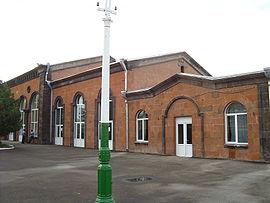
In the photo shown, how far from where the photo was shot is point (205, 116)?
1620cm

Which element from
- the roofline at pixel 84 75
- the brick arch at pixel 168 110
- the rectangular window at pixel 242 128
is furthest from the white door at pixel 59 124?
the rectangular window at pixel 242 128

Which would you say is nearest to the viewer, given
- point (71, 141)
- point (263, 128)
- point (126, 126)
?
point (263, 128)

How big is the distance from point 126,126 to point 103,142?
1468 cm

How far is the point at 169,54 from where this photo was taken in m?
23.8

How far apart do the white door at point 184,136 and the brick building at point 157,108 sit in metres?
0.06

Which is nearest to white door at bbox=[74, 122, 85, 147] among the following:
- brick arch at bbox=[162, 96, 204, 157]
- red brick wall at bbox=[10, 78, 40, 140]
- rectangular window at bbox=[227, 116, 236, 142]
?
red brick wall at bbox=[10, 78, 40, 140]

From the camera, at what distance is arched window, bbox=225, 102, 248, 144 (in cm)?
1469

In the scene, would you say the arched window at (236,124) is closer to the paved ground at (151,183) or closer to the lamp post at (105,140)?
the paved ground at (151,183)

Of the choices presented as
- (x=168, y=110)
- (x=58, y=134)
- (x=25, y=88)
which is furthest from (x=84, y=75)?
(x=25, y=88)

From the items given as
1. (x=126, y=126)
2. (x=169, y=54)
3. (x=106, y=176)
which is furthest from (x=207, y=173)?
(x=169, y=54)

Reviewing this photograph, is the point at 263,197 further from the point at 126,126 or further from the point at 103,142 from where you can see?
the point at 126,126

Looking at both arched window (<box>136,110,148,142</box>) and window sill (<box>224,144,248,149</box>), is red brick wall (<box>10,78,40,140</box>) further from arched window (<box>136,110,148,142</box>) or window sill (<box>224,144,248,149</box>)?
window sill (<box>224,144,248,149</box>)

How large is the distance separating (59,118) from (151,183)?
20.9 metres

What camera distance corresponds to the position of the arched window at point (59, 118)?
93.7 ft
